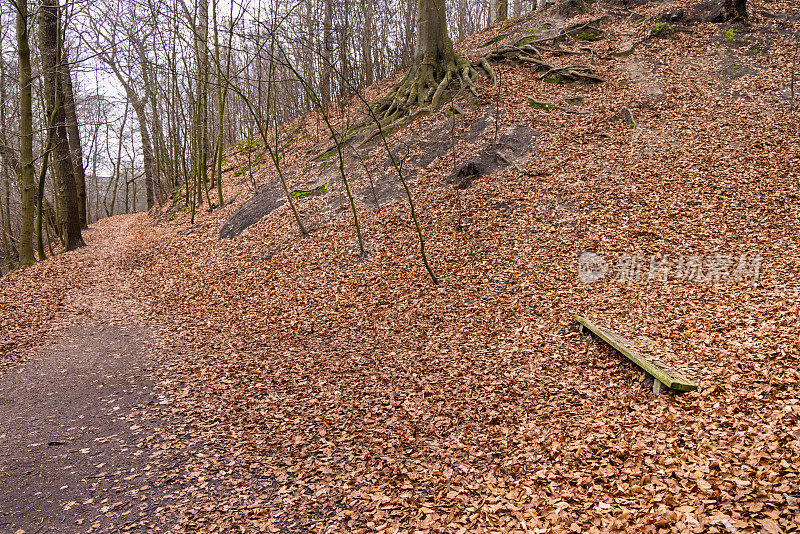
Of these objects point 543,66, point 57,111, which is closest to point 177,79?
point 57,111

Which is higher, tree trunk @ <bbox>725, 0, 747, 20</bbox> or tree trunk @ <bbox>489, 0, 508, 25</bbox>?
tree trunk @ <bbox>489, 0, 508, 25</bbox>

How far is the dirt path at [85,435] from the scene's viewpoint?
3.80 m

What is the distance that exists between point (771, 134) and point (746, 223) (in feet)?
11.9

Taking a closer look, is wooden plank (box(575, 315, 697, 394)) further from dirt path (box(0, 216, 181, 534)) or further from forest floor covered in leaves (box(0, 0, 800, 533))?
dirt path (box(0, 216, 181, 534))

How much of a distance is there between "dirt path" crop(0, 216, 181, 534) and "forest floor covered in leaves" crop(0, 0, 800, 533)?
0.88ft

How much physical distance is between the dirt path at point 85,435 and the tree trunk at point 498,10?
20.7 meters

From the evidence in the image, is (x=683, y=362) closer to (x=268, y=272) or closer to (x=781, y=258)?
(x=781, y=258)

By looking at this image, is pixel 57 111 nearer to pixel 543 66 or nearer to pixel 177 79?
pixel 177 79

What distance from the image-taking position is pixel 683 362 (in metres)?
5.02

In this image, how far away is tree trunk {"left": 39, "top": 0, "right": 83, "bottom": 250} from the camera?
11922 millimetres

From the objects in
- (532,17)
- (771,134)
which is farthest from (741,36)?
(532,17)

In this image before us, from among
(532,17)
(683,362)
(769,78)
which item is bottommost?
(683,362)

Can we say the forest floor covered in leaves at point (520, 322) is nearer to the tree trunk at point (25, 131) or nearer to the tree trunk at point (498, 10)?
the tree trunk at point (25, 131)

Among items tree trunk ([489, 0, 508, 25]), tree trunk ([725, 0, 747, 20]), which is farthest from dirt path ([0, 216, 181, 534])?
tree trunk ([489, 0, 508, 25])
